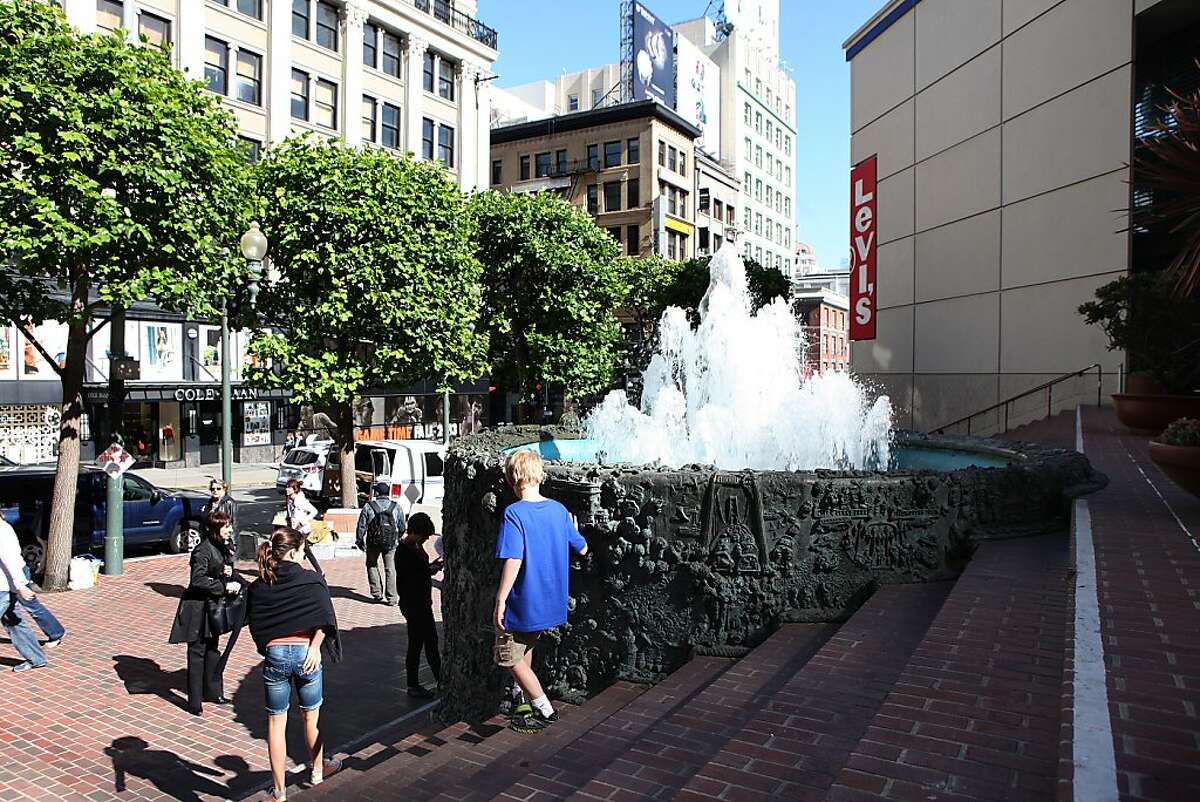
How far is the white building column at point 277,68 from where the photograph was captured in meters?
30.2

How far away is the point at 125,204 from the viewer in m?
11.4

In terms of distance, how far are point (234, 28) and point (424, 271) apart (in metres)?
18.0

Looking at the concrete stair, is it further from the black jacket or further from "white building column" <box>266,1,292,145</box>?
"white building column" <box>266,1,292,145</box>

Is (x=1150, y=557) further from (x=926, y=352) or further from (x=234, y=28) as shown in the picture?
(x=234, y=28)

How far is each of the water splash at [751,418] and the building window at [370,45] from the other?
26842 mm

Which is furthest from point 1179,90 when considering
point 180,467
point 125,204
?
point 180,467

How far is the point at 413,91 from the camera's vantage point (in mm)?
35875

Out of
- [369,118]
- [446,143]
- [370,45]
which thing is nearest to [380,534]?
[369,118]

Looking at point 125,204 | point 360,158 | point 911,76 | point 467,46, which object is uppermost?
point 467,46

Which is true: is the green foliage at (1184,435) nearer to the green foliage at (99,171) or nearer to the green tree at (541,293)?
the green foliage at (99,171)

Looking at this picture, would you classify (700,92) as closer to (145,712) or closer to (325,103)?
(325,103)

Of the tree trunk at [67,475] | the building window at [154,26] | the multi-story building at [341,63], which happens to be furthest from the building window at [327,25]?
the tree trunk at [67,475]

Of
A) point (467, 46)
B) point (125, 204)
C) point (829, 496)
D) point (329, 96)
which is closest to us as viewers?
point (829, 496)

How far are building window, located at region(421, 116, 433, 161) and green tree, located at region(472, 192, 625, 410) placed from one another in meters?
10.1
